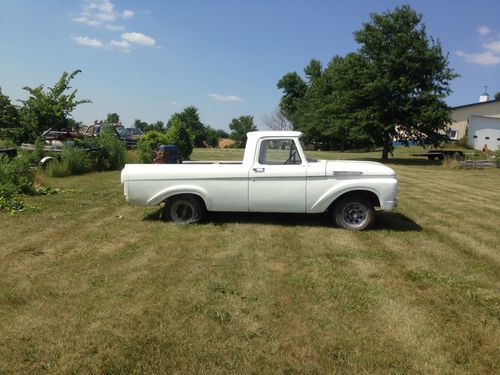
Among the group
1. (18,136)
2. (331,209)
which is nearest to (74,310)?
(331,209)

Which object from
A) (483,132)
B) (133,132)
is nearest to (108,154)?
(133,132)

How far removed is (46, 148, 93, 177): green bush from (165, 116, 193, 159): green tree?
453 centimetres

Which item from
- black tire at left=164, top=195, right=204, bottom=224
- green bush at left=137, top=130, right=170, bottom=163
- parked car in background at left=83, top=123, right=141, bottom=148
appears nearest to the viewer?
black tire at left=164, top=195, right=204, bottom=224

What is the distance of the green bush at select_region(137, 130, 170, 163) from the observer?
762 inches

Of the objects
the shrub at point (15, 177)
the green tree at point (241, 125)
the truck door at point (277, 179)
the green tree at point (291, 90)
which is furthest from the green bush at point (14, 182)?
the green tree at point (241, 125)

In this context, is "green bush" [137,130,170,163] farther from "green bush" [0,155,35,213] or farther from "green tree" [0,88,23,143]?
"green bush" [0,155,35,213]

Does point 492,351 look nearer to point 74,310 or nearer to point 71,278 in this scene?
point 74,310

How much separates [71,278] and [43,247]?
5.29ft

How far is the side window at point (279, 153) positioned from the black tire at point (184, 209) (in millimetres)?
1452

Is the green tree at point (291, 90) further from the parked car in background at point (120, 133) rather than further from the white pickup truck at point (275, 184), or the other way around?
the white pickup truck at point (275, 184)

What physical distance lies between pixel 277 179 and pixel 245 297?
334 cm

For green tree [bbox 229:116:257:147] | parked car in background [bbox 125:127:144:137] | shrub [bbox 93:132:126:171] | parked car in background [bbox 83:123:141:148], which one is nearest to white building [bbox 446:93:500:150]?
parked car in background [bbox 125:127:144:137]

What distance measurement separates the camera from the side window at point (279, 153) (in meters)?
8.03

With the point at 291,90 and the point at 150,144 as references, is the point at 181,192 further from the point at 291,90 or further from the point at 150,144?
the point at 291,90
